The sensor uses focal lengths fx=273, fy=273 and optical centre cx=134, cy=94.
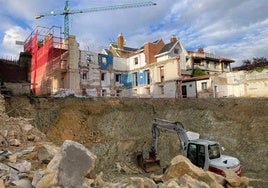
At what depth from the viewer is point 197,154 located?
1437 cm

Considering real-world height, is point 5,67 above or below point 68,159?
above

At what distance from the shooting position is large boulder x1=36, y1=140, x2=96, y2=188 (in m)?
6.69

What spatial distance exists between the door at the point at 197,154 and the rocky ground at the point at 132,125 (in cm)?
373

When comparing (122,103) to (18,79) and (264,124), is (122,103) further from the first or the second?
(264,124)

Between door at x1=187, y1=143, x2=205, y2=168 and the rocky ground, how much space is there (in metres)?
3.73

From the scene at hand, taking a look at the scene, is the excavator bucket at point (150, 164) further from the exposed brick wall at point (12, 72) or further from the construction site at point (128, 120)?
the exposed brick wall at point (12, 72)

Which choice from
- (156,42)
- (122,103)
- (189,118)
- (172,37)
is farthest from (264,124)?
(172,37)

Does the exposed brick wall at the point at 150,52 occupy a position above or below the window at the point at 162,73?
above

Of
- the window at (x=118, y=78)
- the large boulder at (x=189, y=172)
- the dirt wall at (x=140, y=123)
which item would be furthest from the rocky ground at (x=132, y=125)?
the window at (x=118, y=78)

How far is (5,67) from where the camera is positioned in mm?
22938

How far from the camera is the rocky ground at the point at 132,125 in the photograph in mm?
19078

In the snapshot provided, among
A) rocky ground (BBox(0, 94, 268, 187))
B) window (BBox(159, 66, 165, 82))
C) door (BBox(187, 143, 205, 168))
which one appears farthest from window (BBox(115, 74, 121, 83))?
door (BBox(187, 143, 205, 168))

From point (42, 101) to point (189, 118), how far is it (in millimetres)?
14501

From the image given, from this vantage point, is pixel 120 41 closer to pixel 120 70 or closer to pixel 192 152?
pixel 120 70
